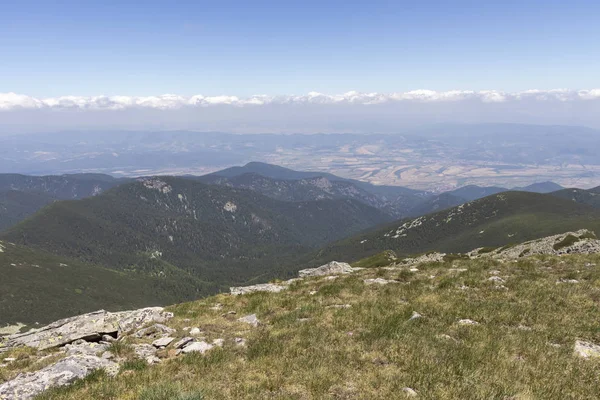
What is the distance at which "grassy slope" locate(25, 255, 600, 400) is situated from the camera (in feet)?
26.0

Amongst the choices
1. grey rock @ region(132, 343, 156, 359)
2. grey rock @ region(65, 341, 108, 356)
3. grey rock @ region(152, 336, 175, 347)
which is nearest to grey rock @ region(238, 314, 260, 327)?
grey rock @ region(152, 336, 175, 347)

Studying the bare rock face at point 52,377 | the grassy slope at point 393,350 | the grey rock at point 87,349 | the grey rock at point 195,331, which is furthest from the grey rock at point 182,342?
the grey rock at point 87,349

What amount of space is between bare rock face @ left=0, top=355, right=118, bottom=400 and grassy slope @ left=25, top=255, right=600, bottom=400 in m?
0.59

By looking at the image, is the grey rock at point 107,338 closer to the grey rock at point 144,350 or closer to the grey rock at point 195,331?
the grey rock at point 144,350

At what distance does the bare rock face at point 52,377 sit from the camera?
8.70m

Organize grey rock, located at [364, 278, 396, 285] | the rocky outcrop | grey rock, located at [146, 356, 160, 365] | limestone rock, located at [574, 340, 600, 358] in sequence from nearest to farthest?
limestone rock, located at [574, 340, 600, 358]
grey rock, located at [146, 356, 160, 365]
grey rock, located at [364, 278, 396, 285]
the rocky outcrop

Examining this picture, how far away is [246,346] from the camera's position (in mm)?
11344

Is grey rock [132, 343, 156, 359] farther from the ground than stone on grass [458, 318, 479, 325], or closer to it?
closer to it

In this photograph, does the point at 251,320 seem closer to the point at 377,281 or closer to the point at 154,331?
the point at 154,331

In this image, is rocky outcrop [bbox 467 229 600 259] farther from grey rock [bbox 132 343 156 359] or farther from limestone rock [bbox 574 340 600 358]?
grey rock [bbox 132 343 156 359]

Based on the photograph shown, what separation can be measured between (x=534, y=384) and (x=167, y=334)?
12840mm

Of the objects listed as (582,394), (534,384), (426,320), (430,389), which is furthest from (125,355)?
(582,394)

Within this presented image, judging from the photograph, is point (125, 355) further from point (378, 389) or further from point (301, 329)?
point (378, 389)

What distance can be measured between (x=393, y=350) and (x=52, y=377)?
32.9ft
